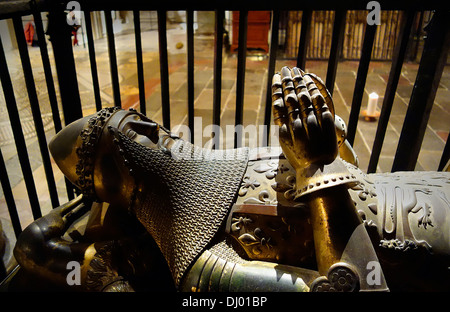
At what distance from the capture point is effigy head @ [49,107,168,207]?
151cm

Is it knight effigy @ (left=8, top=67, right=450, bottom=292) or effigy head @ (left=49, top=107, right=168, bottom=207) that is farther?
effigy head @ (left=49, top=107, right=168, bottom=207)

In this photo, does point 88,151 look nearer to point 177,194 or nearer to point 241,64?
point 177,194

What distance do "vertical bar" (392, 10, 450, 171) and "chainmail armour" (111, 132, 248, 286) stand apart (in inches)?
45.3

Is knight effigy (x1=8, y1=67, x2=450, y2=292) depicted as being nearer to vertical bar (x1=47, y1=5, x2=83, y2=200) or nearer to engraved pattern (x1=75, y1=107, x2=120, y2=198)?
engraved pattern (x1=75, y1=107, x2=120, y2=198)

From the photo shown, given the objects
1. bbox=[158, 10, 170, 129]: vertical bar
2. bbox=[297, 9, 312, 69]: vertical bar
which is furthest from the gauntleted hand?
bbox=[158, 10, 170, 129]: vertical bar

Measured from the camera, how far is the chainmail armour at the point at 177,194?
4.67ft

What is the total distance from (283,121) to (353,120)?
3.26 ft

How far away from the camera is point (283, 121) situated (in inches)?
50.3

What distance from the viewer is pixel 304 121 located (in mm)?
1235

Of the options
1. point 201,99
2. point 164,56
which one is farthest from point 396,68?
point 201,99

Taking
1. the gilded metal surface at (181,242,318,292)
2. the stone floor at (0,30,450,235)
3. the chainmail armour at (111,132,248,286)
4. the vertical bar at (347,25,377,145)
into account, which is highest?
the vertical bar at (347,25,377,145)

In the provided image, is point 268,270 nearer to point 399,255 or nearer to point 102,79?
point 399,255

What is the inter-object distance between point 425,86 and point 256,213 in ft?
4.13

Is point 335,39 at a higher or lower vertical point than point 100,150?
higher
